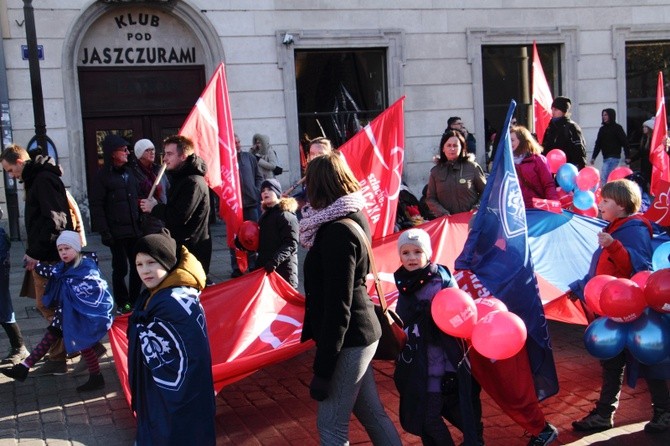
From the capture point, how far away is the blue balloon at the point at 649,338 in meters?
4.70

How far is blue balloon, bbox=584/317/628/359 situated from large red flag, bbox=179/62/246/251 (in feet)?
11.6

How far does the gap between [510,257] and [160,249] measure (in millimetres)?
2075

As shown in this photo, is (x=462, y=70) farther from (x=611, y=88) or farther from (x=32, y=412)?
(x=32, y=412)

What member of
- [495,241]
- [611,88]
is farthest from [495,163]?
[611,88]

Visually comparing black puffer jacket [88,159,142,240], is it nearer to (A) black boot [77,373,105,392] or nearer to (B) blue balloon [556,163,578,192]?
(A) black boot [77,373,105,392]

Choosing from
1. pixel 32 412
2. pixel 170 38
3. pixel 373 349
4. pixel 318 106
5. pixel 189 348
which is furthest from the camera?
pixel 318 106

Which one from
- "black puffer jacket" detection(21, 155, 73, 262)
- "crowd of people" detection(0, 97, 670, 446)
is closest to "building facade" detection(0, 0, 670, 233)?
"crowd of people" detection(0, 97, 670, 446)

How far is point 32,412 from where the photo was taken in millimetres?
5637

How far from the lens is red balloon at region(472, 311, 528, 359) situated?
4207 millimetres

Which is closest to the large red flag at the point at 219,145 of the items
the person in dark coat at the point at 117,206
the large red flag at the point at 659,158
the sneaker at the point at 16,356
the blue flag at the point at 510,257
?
the person in dark coat at the point at 117,206

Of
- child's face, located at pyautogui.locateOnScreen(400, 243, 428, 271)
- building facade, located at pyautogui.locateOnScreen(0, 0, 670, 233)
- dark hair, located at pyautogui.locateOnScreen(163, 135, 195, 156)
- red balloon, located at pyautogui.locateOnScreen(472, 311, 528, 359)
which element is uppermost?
building facade, located at pyautogui.locateOnScreen(0, 0, 670, 233)

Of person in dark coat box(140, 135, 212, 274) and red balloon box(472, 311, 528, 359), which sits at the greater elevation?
person in dark coat box(140, 135, 212, 274)

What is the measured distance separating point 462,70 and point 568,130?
5.96m

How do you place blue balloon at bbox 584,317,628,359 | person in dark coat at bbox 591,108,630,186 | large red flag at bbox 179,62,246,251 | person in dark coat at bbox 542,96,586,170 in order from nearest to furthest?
blue balloon at bbox 584,317,628,359, large red flag at bbox 179,62,246,251, person in dark coat at bbox 542,96,586,170, person in dark coat at bbox 591,108,630,186
